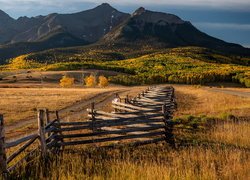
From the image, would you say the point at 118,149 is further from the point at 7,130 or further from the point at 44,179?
the point at 7,130

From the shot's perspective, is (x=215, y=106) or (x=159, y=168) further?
(x=215, y=106)

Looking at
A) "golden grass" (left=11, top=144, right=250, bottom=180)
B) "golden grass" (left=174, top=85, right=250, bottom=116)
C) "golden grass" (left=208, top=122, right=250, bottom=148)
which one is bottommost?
"golden grass" (left=174, top=85, right=250, bottom=116)

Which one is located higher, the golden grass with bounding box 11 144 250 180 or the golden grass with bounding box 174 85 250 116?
the golden grass with bounding box 11 144 250 180

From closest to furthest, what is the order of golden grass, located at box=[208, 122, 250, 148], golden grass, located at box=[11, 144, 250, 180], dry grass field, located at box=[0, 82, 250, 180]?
golden grass, located at box=[11, 144, 250, 180], dry grass field, located at box=[0, 82, 250, 180], golden grass, located at box=[208, 122, 250, 148]

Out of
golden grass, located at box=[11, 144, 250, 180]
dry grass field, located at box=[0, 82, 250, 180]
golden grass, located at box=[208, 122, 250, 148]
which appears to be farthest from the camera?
golden grass, located at box=[208, 122, 250, 148]

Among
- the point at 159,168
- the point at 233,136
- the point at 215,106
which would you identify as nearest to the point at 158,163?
the point at 159,168

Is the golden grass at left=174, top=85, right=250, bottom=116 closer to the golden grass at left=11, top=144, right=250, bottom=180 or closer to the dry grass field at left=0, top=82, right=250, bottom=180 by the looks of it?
the dry grass field at left=0, top=82, right=250, bottom=180

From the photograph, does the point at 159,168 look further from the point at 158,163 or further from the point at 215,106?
the point at 215,106

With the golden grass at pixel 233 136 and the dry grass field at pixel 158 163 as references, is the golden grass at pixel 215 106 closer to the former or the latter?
the golden grass at pixel 233 136

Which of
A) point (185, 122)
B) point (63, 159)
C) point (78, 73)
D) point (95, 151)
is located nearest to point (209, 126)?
point (185, 122)

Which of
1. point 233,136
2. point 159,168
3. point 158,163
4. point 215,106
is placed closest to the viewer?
point 159,168

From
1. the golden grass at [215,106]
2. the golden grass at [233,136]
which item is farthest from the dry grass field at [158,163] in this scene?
the golden grass at [215,106]

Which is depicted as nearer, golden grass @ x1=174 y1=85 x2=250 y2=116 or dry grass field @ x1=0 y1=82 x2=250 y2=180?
dry grass field @ x1=0 y1=82 x2=250 y2=180

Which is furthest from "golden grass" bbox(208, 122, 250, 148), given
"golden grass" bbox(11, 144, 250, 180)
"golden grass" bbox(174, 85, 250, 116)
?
"golden grass" bbox(174, 85, 250, 116)
